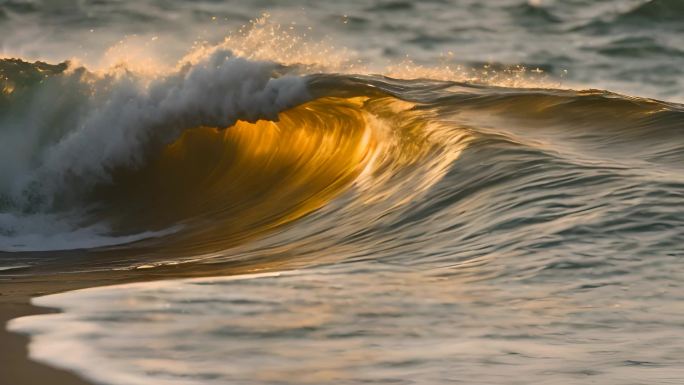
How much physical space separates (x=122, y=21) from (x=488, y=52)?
16.0 ft

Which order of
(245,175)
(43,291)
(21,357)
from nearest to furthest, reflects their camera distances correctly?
(21,357) < (43,291) < (245,175)

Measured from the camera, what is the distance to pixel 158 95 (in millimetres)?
9969

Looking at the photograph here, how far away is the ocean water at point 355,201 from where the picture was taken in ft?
12.8

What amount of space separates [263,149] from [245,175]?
1.18ft

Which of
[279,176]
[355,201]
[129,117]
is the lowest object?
[355,201]

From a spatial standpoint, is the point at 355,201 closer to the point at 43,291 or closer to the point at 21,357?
the point at 43,291

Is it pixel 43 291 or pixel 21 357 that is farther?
pixel 43 291

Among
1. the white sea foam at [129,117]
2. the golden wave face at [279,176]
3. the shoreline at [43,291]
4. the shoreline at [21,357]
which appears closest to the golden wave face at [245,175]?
the golden wave face at [279,176]

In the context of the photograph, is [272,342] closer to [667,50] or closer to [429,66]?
[429,66]

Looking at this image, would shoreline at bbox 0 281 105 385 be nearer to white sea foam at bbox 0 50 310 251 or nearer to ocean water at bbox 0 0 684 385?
ocean water at bbox 0 0 684 385

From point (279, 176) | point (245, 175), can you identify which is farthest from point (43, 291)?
point (245, 175)

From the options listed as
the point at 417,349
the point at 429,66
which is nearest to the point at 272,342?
the point at 417,349

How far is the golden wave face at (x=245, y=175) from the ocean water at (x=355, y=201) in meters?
0.02

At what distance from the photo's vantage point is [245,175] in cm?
961
